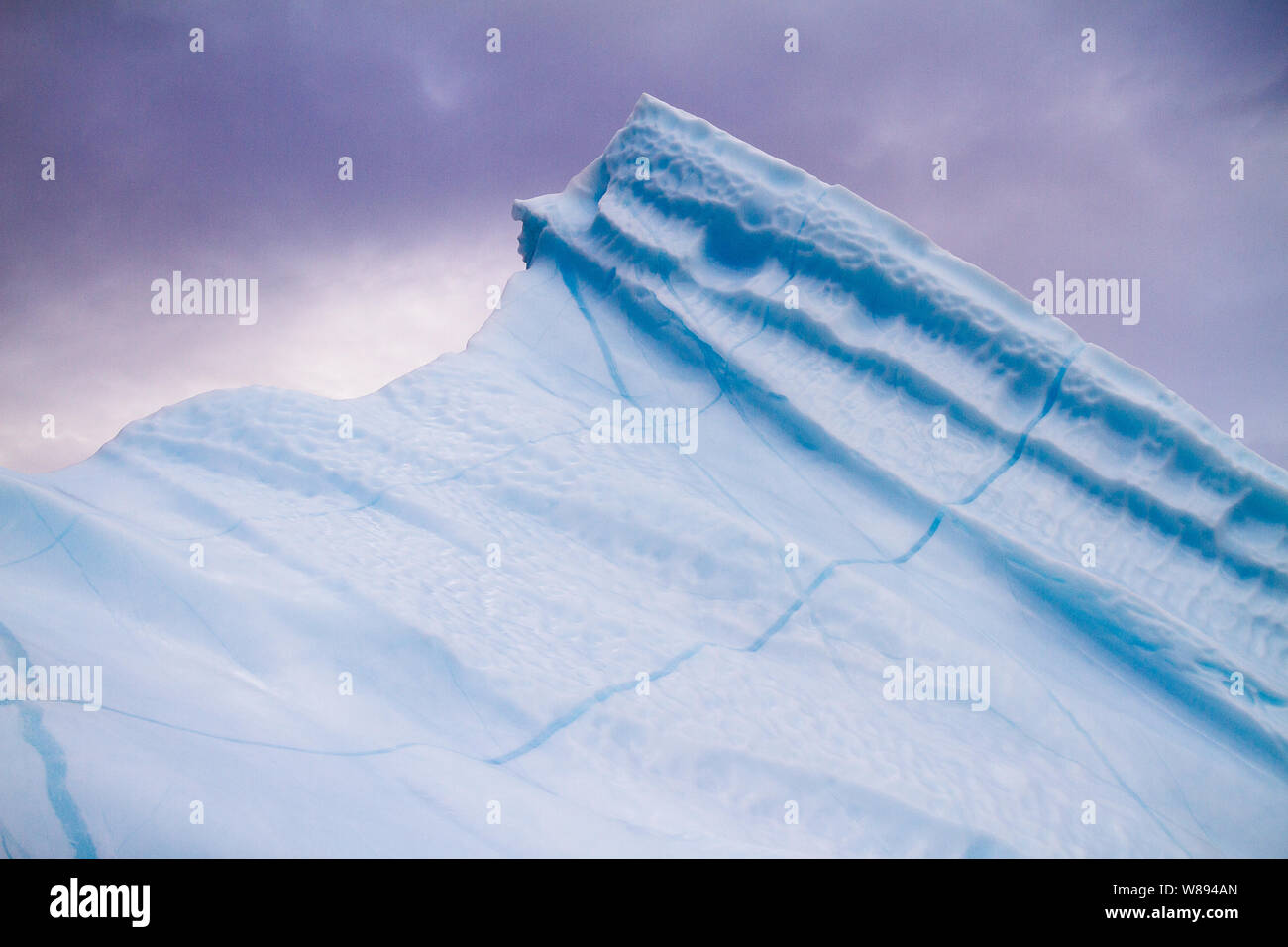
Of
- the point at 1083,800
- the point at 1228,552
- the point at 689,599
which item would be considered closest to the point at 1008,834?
the point at 1083,800

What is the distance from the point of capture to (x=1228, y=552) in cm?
314

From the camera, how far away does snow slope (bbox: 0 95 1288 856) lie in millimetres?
1985

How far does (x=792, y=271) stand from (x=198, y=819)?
130 inches

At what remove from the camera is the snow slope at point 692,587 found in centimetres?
199

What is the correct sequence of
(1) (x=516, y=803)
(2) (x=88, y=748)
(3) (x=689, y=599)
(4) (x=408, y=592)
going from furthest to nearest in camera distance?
(3) (x=689, y=599), (4) (x=408, y=592), (1) (x=516, y=803), (2) (x=88, y=748)

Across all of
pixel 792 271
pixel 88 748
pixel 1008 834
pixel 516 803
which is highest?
pixel 792 271

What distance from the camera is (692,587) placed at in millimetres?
2920

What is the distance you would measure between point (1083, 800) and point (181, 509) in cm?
329

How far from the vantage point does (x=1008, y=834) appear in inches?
87.4
